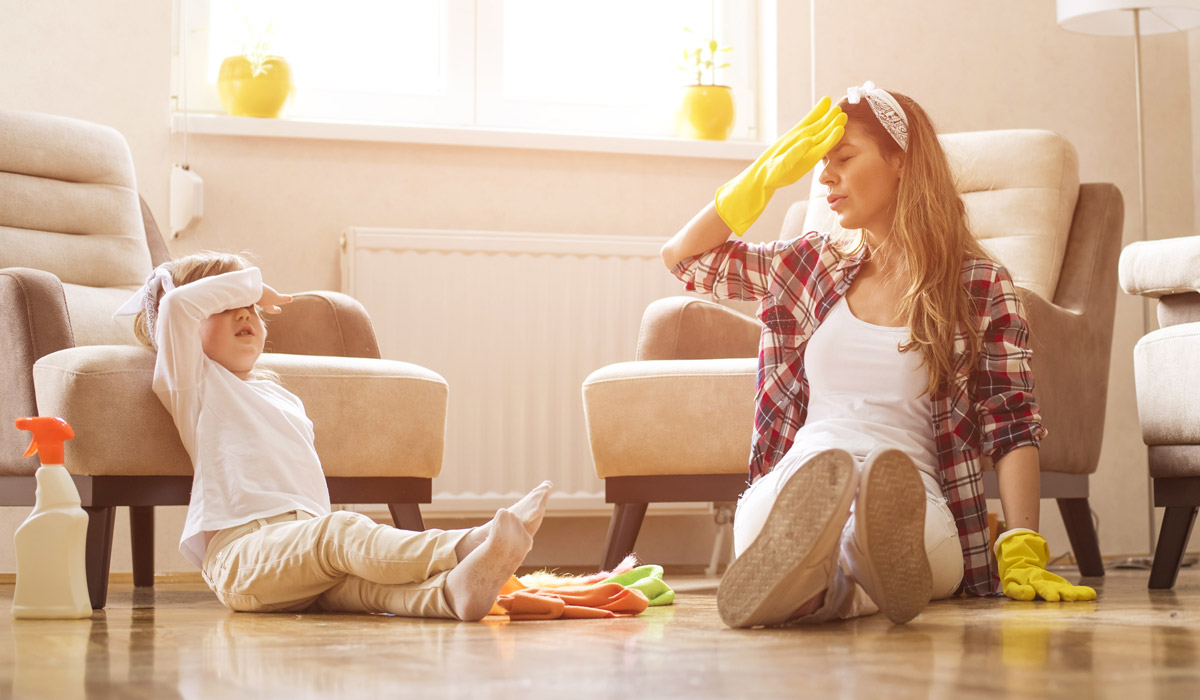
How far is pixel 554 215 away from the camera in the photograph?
327 cm

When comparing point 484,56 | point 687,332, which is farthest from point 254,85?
point 687,332

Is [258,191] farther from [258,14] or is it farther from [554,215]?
[554,215]

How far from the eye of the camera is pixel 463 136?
3.18m

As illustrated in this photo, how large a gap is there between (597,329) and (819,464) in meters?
1.99

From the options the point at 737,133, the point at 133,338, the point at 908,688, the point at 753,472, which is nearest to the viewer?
the point at 908,688

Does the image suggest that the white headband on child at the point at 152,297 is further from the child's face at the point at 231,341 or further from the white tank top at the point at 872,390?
the white tank top at the point at 872,390

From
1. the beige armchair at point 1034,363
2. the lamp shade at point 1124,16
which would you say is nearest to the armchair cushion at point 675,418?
the beige armchair at point 1034,363

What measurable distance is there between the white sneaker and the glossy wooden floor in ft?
0.12

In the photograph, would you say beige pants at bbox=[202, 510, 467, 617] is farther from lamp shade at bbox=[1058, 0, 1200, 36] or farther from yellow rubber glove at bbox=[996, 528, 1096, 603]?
lamp shade at bbox=[1058, 0, 1200, 36]

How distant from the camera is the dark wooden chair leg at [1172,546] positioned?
A: 1.99m

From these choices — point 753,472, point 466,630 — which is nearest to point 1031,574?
point 753,472

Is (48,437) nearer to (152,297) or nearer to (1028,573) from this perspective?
(152,297)

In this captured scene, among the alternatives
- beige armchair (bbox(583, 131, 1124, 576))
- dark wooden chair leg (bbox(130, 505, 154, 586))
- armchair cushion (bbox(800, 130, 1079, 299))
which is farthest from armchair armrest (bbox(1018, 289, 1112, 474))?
dark wooden chair leg (bbox(130, 505, 154, 586))

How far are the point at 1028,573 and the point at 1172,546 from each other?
56 cm
